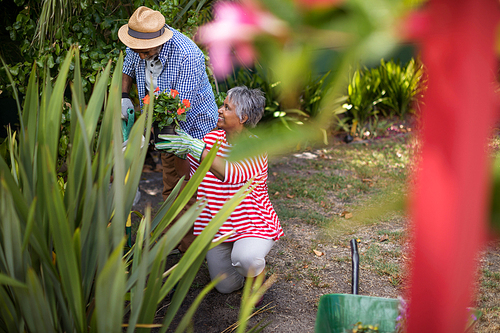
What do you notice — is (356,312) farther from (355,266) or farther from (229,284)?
(229,284)

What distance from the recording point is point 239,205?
2193 millimetres

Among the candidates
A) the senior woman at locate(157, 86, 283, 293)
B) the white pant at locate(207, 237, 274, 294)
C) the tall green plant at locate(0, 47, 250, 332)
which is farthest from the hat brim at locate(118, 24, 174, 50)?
the tall green plant at locate(0, 47, 250, 332)

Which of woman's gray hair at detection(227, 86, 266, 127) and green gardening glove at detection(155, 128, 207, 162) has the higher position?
woman's gray hair at detection(227, 86, 266, 127)

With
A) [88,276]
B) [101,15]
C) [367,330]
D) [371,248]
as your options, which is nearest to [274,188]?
[371,248]

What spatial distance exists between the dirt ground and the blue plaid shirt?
73 centimetres

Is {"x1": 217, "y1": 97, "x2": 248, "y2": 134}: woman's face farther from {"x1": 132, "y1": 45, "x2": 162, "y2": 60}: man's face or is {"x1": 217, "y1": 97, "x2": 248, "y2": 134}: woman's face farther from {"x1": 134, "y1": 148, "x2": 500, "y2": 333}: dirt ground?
{"x1": 132, "y1": 45, "x2": 162, "y2": 60}: man's face

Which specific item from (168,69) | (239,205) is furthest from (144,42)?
(239,205)

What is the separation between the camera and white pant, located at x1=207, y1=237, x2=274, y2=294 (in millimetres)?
2072

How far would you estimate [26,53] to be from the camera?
2.96 m

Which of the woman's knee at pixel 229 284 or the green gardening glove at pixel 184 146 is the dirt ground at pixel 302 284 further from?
the green gardening glove at pixel 184 146

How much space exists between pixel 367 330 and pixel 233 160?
132 cm

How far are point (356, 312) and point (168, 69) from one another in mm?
1751

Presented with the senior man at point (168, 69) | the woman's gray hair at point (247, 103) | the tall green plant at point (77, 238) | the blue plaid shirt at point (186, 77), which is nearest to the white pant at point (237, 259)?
the senior man at point (168, 69)

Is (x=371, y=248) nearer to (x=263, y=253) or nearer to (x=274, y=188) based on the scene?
(x=263, y=253)
